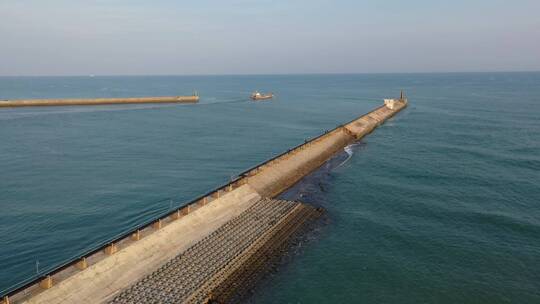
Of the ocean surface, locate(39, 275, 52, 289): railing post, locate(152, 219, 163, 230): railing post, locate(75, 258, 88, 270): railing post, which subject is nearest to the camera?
locate(39, 275, 52, 289): railing post

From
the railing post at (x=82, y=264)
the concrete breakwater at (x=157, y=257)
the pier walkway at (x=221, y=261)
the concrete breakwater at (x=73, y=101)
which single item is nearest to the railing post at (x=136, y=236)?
the concrete breakwater at (x=157, y=257)

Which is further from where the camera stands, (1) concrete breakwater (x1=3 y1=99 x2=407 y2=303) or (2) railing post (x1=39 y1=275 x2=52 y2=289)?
(1) concrete breakwater (x1=3 y1=99 x2=407 y2=303)

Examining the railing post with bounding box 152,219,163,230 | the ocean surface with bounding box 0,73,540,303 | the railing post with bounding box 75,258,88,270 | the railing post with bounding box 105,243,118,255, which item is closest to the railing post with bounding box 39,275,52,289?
the railing post with bounding box 75,258,88,270

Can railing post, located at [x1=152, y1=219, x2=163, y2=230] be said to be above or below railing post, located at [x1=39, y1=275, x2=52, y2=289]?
above

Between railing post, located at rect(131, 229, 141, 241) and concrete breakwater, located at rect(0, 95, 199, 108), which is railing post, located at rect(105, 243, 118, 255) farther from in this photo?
concrete breakwater, located at rect(0, 95, 199, 108)

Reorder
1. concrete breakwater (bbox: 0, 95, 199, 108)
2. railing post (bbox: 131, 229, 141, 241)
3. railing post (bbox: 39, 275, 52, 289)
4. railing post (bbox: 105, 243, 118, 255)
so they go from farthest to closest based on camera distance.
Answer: concrete breakwater (bbox: 0, 95, 199, 108), railing post (bbox: 131, 229, 141, 241), railing post (bbox: 105, 243, 118, 255), railing post (bbox: 39, 275, 52, 289)

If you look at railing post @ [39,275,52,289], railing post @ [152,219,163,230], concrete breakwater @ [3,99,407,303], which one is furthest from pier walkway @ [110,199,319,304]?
railing post @ [39,275,52,289]

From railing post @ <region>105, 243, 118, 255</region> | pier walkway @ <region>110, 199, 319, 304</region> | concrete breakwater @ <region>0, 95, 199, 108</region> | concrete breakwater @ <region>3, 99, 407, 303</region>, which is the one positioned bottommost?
pier walkway @ <region>110, 199, 319, 304</region>

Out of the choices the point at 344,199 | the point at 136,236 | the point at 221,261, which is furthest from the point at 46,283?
the point at 344,199

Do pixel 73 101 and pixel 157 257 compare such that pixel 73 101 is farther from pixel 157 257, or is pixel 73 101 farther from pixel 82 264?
pixel 82 264

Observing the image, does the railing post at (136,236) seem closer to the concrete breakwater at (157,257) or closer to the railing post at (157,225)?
the concrete breakwater at (157,257)
